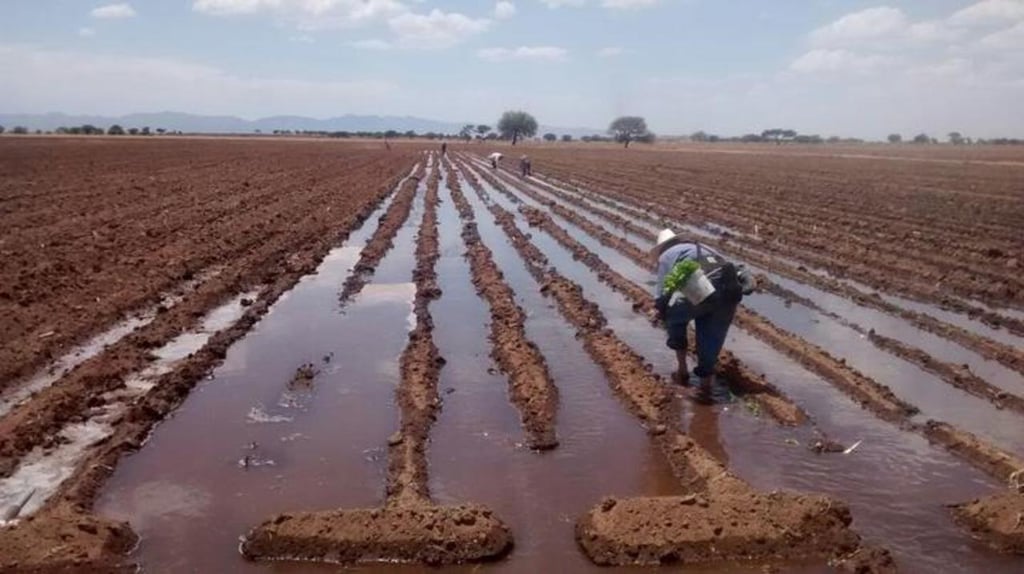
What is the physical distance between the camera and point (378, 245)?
50.8 ft

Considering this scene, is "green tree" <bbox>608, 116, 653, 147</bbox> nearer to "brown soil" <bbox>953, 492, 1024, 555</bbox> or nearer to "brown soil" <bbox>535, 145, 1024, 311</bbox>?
"brown soil" <bbox>535, 145, 1024, 311</bbox>

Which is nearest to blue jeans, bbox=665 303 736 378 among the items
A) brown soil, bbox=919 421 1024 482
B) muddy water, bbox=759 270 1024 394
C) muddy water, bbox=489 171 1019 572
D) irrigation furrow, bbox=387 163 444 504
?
muddy water, bbox=489 171 1019 572

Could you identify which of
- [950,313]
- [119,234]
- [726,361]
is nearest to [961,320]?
[950,313]

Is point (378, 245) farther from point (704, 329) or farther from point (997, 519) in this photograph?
point (997, 519)

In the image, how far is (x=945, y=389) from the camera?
769 centimetres

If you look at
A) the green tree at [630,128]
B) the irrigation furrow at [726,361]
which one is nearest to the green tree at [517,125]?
the green tree at [630,128]

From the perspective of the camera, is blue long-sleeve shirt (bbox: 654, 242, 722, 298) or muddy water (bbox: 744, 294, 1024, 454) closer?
muddy water (bbox: 744, 294, 1024, 454)

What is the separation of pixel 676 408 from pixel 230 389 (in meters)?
3.88

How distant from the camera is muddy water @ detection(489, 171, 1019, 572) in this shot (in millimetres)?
4840

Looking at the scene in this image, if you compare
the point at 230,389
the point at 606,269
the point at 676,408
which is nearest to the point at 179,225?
the point at 606,269

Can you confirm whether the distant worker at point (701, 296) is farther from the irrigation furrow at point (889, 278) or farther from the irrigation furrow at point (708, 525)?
the irrigation furrow at point (889, 278)

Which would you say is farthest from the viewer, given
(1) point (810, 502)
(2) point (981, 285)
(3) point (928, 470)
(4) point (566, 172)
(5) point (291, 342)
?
(4) point (566, 172)

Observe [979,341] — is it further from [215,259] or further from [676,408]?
[215,259]

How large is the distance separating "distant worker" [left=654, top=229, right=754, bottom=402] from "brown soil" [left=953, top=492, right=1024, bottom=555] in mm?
2452
